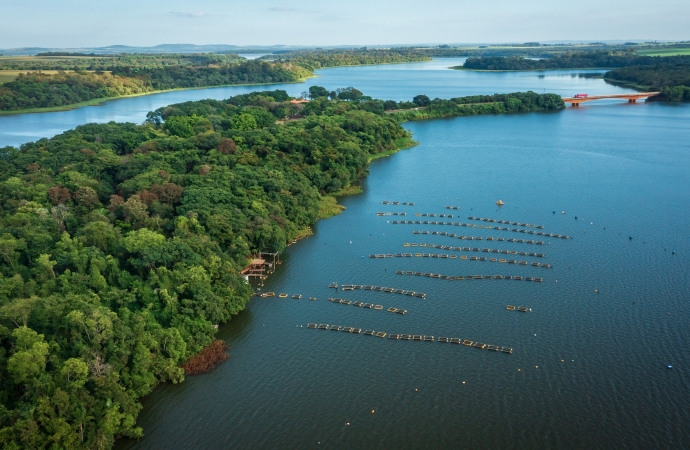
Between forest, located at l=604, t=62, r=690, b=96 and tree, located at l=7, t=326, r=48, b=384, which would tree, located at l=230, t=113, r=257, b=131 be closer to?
tree, located at l=7, t=326, r=48, b=384

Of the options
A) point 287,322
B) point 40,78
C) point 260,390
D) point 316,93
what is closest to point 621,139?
point 316,93

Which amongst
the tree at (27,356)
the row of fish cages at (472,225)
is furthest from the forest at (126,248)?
the row of fish cages at (472,225)

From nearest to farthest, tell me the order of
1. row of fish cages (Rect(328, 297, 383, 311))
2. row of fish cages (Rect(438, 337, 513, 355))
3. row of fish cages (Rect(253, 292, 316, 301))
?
row of fish cages (Rect(438, 337, 513, 355)) < row of fish cages (Rect(328, 297, 383, 311)) < row of fish cages (Rect(253, 292, 316, 301))

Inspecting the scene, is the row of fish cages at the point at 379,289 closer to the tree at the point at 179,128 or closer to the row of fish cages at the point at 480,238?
the row of fish cages at the point at 480,238

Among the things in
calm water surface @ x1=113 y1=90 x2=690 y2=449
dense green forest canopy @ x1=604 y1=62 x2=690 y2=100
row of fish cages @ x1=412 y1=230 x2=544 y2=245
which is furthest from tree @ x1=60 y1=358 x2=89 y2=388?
dense green forest canopy @ x1=604 y1=62 x2=690 y2=100

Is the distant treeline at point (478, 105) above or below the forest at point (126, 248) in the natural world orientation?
above

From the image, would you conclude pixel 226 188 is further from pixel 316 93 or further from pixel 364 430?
pixel 316 93

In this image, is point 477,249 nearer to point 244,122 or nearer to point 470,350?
point 470,350
